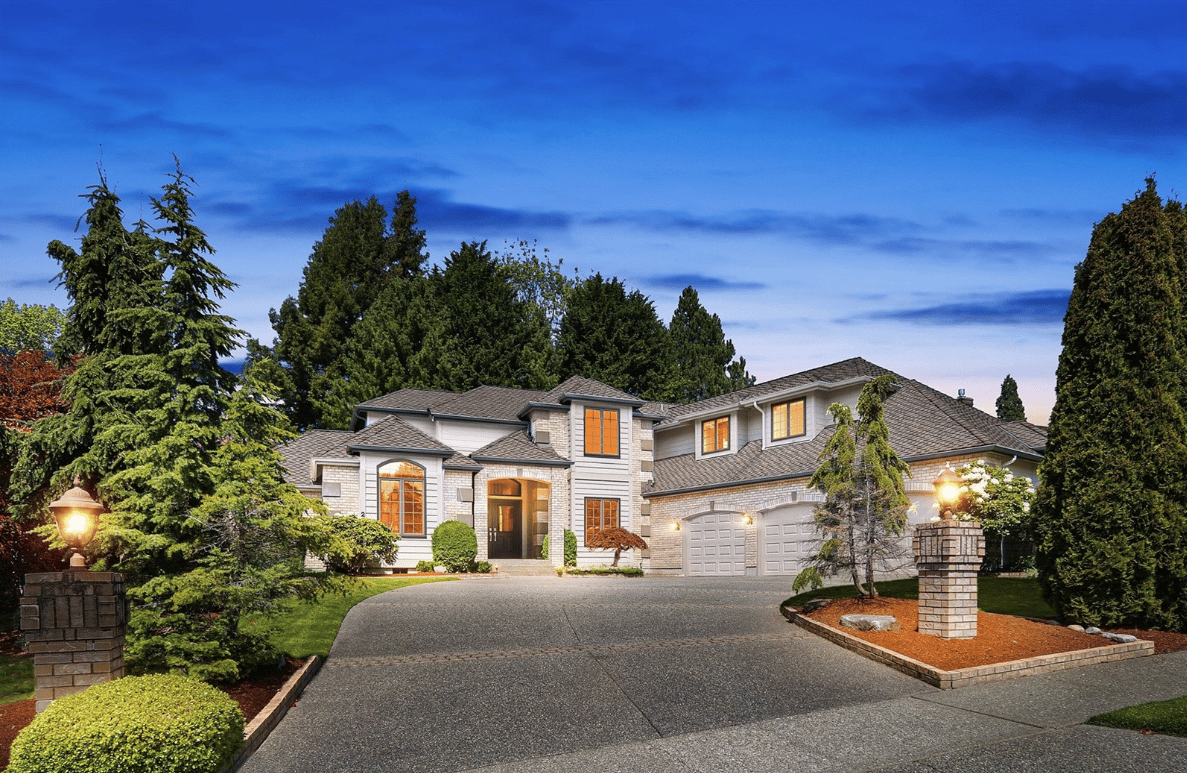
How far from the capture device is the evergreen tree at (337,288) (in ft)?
155

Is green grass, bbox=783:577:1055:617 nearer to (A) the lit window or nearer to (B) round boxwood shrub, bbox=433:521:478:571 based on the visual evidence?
(A) the lit window


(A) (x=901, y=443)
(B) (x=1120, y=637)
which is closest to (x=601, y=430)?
(A) (x=901, y=443)

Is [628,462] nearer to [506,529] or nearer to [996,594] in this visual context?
[506,529]

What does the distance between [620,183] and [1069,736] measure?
13.8 meters

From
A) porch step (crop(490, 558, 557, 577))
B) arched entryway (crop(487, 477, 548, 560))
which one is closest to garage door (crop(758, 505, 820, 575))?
porch step (crop(490, 558, 557, 577))

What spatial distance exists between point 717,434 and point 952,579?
18647mm

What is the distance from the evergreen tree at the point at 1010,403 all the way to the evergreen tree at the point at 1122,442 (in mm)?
43090

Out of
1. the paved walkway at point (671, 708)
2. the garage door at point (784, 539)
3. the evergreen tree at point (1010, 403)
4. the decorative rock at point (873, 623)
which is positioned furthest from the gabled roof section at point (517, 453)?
the evergreen tree at point (1010, 403)

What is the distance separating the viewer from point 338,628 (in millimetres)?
13312

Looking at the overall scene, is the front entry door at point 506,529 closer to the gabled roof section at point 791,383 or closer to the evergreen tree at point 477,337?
the gabled roof section at point 791,383

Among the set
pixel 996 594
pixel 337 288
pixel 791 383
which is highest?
pixel 337 288

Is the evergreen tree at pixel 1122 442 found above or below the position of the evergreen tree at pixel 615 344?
below

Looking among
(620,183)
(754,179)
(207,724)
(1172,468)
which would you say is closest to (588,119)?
(620,183)

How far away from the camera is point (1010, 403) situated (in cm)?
5253
